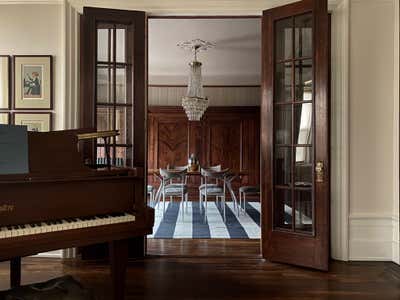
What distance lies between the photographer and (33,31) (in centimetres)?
365

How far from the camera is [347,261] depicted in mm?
3564

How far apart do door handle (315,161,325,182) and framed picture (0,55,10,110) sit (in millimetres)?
3168

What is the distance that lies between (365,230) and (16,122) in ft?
12.3

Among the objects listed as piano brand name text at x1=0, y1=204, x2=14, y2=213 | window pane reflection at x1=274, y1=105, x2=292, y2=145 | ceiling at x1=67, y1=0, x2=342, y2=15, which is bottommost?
piano brand name text at x1=0, y1=204, x2=14, y2=213

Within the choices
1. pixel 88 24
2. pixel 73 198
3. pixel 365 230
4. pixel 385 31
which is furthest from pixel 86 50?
pixel 365 230

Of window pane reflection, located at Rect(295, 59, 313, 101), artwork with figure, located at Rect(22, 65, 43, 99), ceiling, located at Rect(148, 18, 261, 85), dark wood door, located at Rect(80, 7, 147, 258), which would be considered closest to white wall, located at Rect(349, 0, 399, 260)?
window pane reflection, located at Rect(295, 59, 313, 101)

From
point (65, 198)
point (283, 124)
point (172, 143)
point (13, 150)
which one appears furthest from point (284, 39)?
point (172, 143)

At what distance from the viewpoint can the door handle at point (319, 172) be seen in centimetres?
330

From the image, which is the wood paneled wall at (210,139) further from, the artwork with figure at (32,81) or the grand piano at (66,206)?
the grand piano at (66,206)

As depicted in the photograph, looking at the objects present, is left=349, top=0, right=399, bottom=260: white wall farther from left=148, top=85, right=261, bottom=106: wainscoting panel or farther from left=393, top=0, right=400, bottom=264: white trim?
left=148, top=85, right=261, bottom=106: wainscoting panel

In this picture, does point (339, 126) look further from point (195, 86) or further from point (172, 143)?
point (172, 143)

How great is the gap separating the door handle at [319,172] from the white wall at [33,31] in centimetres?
259

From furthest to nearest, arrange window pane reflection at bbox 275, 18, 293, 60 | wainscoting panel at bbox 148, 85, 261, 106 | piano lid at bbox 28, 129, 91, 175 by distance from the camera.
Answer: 1. wainscoting panel at bbox 148, 85, 261, 106
2. window pane reflection at bbox 275, 18, 293, 60
3. piano lid at bbox 28, 129, 91, 175

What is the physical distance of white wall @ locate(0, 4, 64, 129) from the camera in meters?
3.64
